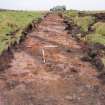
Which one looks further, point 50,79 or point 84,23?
point 84,23

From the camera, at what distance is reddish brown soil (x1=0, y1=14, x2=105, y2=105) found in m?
9.55

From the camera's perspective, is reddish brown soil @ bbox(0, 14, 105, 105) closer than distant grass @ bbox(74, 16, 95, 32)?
Yes

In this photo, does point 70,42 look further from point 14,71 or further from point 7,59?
point 14,71

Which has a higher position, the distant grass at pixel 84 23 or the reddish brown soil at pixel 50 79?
the reddish brown soil at pixel 50 79

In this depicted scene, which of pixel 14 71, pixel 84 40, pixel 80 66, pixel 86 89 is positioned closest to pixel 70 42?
pixel 84 40

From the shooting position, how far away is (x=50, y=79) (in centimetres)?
1138

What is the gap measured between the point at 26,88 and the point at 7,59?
11.3 feet

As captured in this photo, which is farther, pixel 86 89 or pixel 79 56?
pixel 79 56

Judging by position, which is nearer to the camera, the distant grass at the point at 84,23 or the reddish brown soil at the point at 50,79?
the reddish brown soil at the point at 50,79

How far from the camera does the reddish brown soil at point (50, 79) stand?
9555 millimetres

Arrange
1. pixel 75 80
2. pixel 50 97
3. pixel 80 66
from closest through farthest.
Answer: pixel 50 97, pixel 75 80, pixel 80 66

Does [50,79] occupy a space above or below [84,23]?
above

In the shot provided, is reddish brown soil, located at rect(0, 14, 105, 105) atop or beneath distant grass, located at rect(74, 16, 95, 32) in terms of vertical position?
atop

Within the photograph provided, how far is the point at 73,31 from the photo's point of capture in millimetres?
23281
